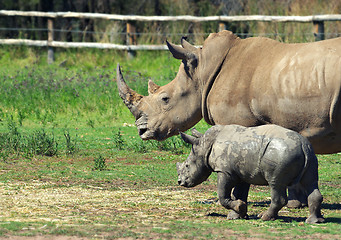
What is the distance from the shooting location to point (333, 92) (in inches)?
252

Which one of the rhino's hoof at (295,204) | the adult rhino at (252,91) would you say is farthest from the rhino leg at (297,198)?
the adult rhino at (252,91)

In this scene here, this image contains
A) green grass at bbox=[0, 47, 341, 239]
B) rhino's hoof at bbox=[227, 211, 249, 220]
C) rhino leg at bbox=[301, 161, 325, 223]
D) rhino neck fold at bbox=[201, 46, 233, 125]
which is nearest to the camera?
green grass at bbox=[0, 47, 341, 239]

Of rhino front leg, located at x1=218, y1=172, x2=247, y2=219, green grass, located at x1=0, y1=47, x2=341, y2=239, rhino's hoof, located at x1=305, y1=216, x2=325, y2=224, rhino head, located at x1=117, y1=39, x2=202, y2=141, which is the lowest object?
green grass, located at x1=0, y1=47, x2=341, y2=239

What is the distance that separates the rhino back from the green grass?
1.41ft

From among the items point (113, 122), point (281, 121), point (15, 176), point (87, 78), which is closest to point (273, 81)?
point (281, 121)

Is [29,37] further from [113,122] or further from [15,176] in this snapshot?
[15,176]

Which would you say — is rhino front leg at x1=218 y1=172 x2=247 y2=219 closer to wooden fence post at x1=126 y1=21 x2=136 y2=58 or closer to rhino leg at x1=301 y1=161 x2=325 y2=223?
rhino leg at x1=301 y1=161 x2=325 y2=223

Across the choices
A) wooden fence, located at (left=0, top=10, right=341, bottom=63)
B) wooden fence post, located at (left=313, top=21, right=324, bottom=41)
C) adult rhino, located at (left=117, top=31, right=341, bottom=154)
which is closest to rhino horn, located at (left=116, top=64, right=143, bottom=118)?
adult rhino, located at (left=117, top=31, right=341, bottom=154)

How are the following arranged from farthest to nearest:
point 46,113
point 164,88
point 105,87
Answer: point 105,87
point 46,113
point 164,88

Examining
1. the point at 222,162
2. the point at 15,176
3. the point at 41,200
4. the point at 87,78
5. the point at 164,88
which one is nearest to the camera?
the point at 222,162

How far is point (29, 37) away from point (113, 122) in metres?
9.06

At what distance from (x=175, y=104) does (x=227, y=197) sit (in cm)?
173

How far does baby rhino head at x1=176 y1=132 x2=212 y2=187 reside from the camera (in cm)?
651

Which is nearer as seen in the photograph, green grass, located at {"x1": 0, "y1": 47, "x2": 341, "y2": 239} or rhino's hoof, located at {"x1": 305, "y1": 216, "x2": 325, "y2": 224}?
green grass, located at {"x1": 0, "y1": 47, "x2": 341, "y2": 239}
